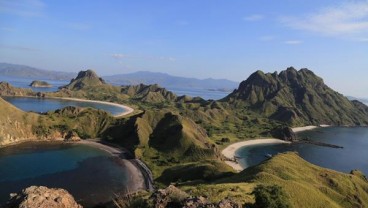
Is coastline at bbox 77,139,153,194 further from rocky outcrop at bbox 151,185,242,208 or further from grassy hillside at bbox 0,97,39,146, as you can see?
rocky outcrop at bbox 151,185,242,208

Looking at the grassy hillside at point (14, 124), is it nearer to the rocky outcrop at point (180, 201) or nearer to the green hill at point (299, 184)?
the green hill at point (299, 184)

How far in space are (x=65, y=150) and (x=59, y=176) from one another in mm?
41063

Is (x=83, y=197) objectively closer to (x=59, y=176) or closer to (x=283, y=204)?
(x=59, y=176)

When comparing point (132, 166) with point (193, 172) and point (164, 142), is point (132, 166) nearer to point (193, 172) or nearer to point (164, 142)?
point (164, 142)

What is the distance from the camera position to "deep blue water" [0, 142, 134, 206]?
11794 cm

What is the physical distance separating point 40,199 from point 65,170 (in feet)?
323

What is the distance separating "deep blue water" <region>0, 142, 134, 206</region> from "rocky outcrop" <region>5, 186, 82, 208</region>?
58.0 metres

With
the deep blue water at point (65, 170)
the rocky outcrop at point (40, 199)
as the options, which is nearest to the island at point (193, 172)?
the rocky outcrop at point (40, 199)

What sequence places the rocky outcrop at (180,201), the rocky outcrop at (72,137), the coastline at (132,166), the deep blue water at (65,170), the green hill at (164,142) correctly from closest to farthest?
1. the rocky outcrop at (180,201)
2. the deep blue water at (65,170)
3. the coastline at (132,166)
4. the green hill at (164,142)
5. the rocky outcrop at (72,137)

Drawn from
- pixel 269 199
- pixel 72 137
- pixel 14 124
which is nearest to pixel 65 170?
pixel 72 137

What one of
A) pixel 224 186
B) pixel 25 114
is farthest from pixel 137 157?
pixel 224 186

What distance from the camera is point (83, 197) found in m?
112

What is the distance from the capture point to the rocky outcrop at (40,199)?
157 feet

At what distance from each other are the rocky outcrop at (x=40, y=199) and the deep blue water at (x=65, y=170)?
190 feet
